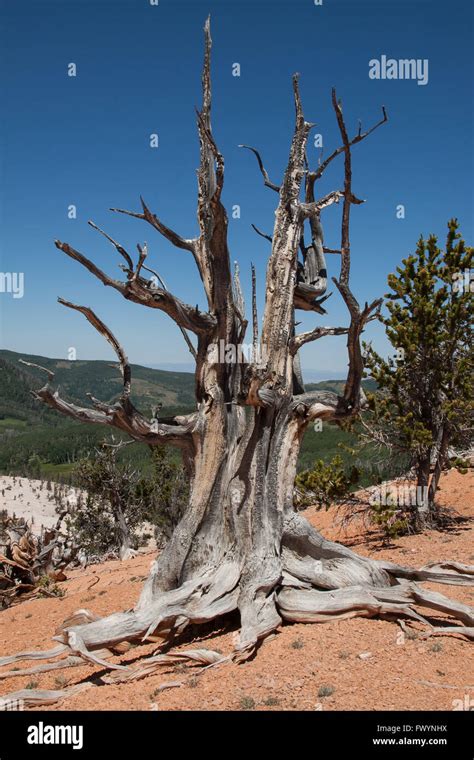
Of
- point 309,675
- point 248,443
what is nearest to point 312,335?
point 248,443

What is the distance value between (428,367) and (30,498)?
225ft

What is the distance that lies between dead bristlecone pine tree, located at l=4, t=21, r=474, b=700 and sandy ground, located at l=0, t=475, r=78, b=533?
52.6m

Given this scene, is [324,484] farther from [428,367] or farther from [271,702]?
[271,702]

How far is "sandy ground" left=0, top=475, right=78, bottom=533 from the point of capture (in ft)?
201

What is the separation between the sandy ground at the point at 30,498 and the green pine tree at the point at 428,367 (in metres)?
49.7

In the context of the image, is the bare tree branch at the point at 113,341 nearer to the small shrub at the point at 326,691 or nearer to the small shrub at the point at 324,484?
the small shrub at the point at 326,691

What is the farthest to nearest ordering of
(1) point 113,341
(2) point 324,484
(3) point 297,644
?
(2) point 324,484
(1) point 113,341
(3) point 297,644

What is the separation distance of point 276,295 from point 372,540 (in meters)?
7.35

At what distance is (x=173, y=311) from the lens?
693 cm

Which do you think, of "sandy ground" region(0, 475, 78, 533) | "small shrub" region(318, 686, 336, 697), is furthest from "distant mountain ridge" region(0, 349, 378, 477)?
"small shrub" region(318, 686, 336, 697)

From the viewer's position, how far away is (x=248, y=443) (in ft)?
22.2

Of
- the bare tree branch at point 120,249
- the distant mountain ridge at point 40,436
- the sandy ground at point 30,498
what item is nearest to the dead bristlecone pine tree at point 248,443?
the bare tree branch at point 120,249

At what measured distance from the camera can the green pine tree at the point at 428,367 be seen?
1156 cm
